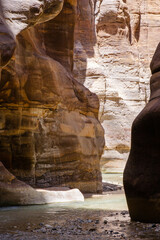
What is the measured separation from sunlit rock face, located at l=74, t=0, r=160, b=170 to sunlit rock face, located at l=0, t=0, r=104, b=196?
45.3 ft

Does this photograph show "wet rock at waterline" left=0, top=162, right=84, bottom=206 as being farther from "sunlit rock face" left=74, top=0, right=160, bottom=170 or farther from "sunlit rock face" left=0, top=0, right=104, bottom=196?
"sunlit rock face" left=74, top=0, right=160, bottom=170

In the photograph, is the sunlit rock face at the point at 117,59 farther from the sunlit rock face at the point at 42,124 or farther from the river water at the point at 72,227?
the river water at the point at 72,227

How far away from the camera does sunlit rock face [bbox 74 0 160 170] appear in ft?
88.2

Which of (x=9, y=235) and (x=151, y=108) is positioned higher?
(x=151, y=108)

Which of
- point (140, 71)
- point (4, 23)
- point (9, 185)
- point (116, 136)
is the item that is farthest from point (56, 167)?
point (140, 71)

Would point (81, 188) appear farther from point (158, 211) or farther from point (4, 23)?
point (158, 211)

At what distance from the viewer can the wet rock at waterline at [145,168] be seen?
5551 millimetres

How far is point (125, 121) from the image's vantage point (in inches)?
1086

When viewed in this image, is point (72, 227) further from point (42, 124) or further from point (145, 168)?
point (42, 124)

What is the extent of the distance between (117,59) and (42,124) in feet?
58.8

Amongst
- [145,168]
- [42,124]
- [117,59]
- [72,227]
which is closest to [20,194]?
[42,124]

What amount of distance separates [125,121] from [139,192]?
72.2ft

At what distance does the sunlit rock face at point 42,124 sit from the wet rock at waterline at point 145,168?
5.20 meters

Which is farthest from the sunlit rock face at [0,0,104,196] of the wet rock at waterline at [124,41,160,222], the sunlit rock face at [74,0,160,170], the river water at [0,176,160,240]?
the sunlit rock face at [74,0,160,170]
